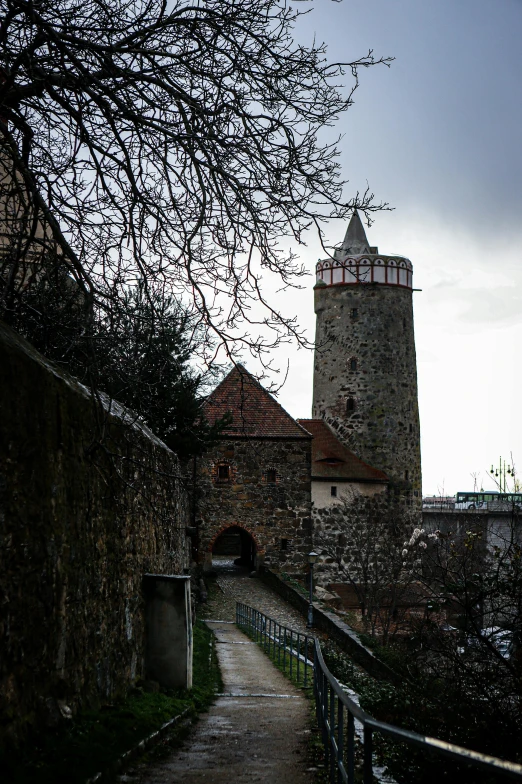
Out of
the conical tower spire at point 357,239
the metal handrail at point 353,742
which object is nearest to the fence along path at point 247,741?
the metal handrail at point 353,742

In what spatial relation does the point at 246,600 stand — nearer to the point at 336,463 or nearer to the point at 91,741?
the point at 336,463

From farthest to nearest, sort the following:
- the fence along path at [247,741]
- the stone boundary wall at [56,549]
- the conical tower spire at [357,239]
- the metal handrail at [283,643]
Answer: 1. the conical tower spire at [357,239]
2. the metal handrail at [283,643]
3. the fence along path at [247,741]
4. the stone boundary wall at [56,549]

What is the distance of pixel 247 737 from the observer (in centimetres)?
747

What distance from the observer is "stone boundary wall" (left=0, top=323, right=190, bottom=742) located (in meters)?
4.75

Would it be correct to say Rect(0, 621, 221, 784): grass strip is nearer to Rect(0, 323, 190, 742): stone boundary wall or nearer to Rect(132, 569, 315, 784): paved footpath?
Rect(0, 323, 190, 742): stone boundary wall

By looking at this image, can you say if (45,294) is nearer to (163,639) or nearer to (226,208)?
(226,208)

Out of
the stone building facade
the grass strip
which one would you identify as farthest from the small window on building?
the grass strip

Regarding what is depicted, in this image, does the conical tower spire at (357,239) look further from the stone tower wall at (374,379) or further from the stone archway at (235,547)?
the stone archway at (235,547)

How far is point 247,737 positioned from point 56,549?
9.66ft

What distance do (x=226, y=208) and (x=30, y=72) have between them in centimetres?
160

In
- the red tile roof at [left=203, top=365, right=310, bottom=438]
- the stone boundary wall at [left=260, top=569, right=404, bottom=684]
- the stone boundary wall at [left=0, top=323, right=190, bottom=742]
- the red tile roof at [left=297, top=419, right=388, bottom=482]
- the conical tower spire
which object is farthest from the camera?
the conical tower spire

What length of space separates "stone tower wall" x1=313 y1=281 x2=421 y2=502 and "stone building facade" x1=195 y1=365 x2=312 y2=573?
297 inches

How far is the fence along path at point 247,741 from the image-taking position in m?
5.86

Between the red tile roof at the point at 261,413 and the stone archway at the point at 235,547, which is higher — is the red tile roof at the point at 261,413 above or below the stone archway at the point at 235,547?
above
